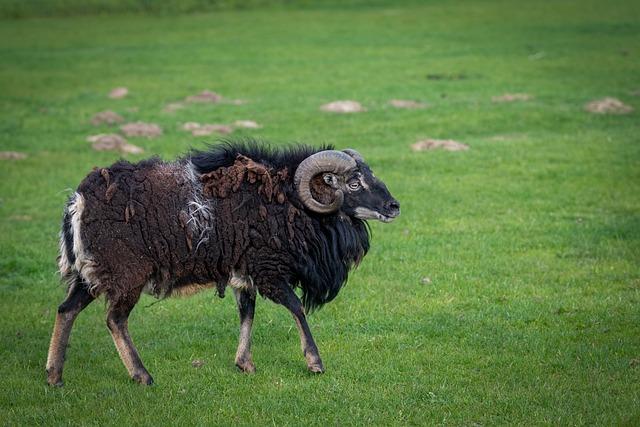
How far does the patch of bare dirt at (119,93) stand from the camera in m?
32.8

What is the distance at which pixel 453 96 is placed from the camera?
3120 centimetres

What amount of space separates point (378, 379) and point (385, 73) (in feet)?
85.9

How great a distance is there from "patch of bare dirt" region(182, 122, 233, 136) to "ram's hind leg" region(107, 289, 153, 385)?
1606cm

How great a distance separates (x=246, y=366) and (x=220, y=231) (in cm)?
166

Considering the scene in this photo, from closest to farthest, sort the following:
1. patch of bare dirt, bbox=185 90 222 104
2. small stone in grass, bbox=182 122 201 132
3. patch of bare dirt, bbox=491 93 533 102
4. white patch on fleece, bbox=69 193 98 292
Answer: white patch on fleece, bbox=69 193 98 292 < small stone in grass, bbox=182 122 201 132 < patch of bare dirt, bbox=491 93 533 102 < patch of bare dirt, bbox=185 90 222 104

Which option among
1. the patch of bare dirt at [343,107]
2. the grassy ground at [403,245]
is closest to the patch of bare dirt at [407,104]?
the grassy ground at [403,245]

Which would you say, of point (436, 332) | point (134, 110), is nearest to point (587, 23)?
point (134, 110)

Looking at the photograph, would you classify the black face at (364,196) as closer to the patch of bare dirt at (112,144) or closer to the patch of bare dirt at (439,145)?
the patch of bare dirt at (439,145)

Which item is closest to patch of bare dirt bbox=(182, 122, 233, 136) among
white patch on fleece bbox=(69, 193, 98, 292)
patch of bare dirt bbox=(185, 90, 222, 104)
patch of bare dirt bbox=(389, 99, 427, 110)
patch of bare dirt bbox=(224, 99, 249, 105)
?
patch of bare dirt bbox=(224, 99, 249, 105)

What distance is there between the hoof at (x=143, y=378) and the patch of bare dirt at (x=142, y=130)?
54.5 feet

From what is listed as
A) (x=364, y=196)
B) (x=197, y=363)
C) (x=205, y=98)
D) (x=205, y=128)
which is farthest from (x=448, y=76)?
(x=197, y=363)

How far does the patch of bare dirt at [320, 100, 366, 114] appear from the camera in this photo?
→ 2964 cm

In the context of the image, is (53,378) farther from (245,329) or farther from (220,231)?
(220,231)

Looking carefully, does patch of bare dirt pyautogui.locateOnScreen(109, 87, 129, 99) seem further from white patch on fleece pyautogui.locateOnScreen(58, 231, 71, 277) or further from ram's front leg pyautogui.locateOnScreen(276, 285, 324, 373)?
ram's front leg pyautogui.locateOnScreen(276, 285, 324, 373)
